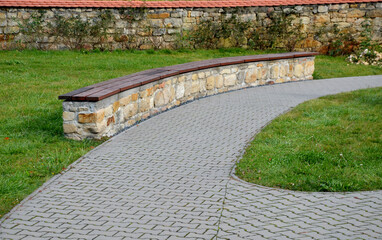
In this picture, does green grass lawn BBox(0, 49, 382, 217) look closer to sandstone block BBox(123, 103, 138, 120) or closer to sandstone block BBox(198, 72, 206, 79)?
sandstone block BBox(123, 103, 138, 120)

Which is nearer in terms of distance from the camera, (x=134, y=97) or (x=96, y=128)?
(x=96, y=128)

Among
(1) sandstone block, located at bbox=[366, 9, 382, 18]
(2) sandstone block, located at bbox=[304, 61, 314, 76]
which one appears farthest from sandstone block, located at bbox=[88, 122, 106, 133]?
(1) sandstone block, located at bbox=[366, 9, 382, 18]

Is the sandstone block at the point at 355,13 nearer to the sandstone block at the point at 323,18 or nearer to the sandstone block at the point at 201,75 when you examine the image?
the sandstone block at the point at 323,18

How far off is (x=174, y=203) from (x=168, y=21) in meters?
13.6

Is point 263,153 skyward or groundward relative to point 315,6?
groundward

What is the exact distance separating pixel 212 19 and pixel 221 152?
39.7 feet

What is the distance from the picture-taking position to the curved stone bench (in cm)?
714

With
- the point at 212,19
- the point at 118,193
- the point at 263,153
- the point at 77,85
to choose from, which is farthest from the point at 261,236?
the point at 212,19

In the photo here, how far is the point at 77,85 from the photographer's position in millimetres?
11336

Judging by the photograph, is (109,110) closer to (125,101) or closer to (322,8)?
(125,101)

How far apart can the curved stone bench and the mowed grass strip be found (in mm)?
2152

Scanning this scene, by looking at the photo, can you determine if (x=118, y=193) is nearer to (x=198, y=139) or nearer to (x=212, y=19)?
(x=198, y=139)

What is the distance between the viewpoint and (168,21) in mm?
17844

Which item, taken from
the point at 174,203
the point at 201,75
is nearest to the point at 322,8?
the point at 201,75
